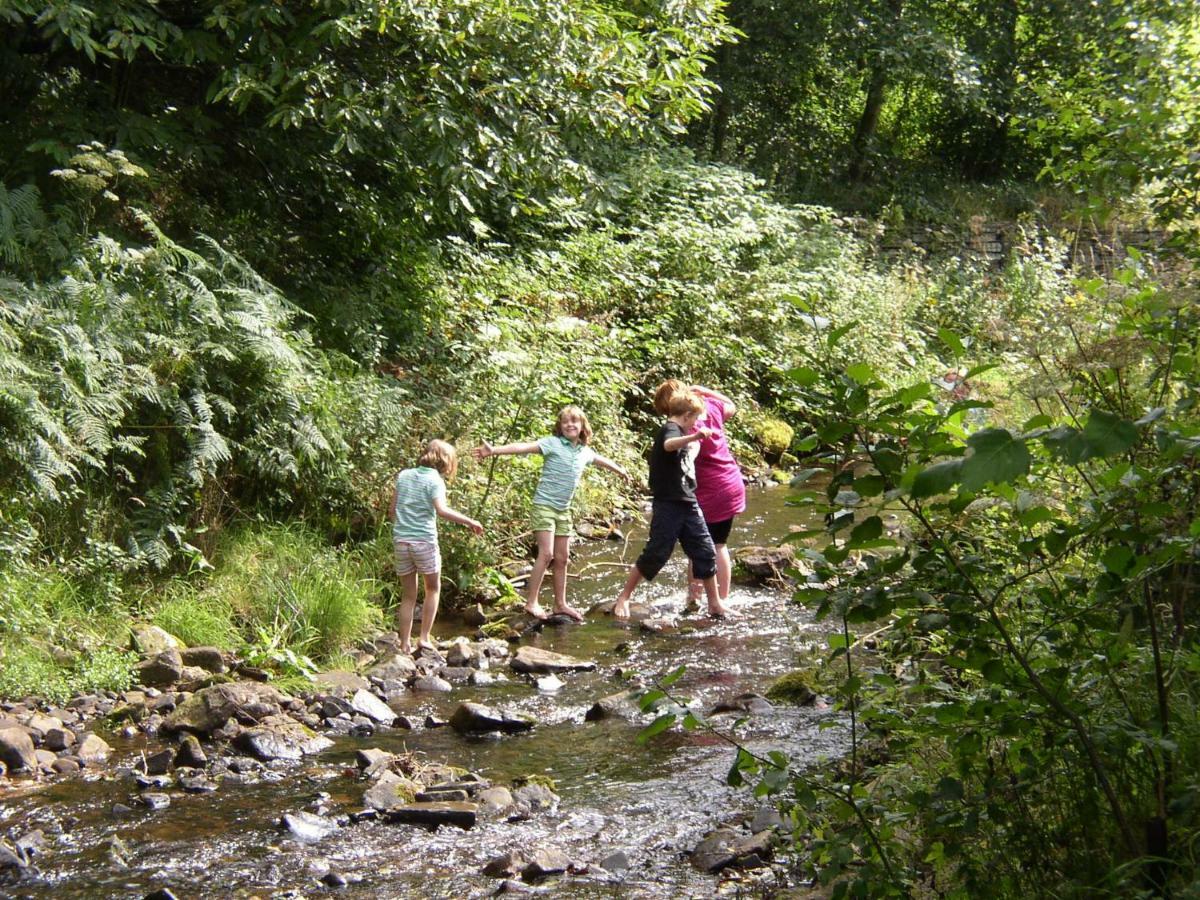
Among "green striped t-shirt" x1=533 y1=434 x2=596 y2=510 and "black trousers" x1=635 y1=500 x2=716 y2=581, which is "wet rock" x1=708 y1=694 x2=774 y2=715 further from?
"green striped t-shirt" x1=533 y1=434 x2=596 y2=510

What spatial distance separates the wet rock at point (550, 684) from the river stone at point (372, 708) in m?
1.03

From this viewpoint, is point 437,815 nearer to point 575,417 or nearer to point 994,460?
point 994,460

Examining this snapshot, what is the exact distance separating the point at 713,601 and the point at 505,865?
479 centimetres

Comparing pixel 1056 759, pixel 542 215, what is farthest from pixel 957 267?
pixel 1056 759

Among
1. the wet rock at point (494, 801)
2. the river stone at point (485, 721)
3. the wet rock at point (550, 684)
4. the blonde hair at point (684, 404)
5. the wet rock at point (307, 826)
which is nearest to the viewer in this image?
the wet rock at point (307, 826)

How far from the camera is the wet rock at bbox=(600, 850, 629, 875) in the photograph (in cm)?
513

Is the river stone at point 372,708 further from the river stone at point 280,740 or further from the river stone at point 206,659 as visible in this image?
the river stone at point 206,659

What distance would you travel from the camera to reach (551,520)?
9.76 m

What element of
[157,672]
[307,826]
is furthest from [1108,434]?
[157,672]

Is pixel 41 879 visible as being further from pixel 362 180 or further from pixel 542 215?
pixel 542 215

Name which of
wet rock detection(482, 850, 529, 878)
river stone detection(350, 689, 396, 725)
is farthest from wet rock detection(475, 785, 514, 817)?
river stone detection(350, 689, 396, 725)

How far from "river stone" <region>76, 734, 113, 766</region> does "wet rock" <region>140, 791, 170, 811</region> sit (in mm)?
583

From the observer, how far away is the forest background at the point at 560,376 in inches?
127

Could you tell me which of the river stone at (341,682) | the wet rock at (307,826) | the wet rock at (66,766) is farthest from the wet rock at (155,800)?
the river stone at (341,682)
